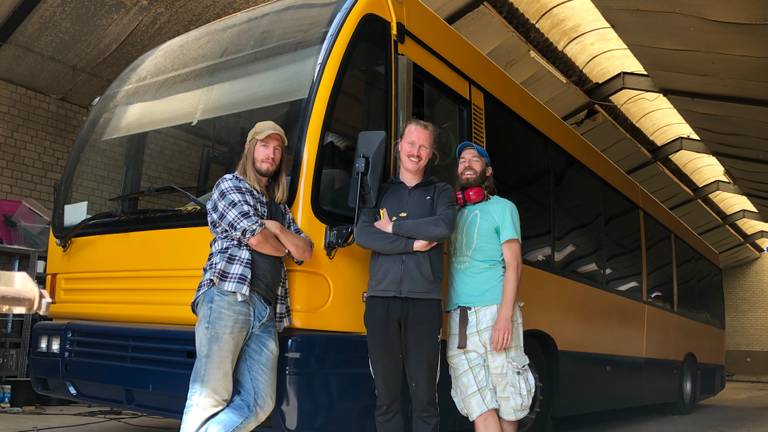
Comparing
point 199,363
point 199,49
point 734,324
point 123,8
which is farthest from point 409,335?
point 734,324

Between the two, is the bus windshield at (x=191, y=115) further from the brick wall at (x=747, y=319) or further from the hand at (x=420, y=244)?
the brick wall at (x=747, y=319)

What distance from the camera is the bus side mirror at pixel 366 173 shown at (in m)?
3.02

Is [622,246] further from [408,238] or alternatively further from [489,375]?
[408,238]

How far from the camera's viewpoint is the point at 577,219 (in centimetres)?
567

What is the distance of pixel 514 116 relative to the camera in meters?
4.81

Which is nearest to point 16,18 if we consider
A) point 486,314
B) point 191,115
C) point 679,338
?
point 191,115

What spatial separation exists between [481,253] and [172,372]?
1.51 meters

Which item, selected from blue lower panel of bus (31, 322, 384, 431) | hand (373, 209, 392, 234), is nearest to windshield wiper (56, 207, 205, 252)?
blue lower panel of bus (31, 322, 384, 431)

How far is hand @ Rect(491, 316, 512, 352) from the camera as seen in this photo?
125 inches

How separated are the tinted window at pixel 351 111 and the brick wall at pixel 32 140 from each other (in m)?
6.61

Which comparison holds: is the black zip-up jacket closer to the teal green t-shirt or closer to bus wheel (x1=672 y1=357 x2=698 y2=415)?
the teal green t-shirt

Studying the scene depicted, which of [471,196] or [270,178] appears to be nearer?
[270,178]

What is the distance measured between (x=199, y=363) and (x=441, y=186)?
1.29 metres

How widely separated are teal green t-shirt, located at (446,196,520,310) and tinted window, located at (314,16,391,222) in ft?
1.89
